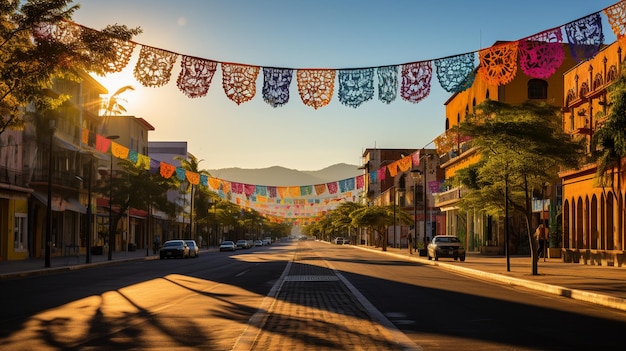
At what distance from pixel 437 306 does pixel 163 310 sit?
249 inches

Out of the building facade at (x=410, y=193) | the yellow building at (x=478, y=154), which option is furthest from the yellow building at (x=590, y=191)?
the building facade at (x=410, y=193)

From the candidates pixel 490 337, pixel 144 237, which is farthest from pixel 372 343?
pixel 144 237

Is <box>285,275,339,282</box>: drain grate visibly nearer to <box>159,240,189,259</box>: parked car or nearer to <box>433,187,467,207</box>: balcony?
<box>159,240,189,259</box>: parked car

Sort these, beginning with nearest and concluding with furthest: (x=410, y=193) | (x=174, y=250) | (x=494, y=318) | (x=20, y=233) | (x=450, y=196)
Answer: (x=494, y=318) < (x=20, y=233) < (x=174, y=250) < (x=450, y=196) < (x=410, y=193)

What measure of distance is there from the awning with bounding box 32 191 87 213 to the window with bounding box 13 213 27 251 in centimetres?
200

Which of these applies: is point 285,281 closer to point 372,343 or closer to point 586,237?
point 372,343

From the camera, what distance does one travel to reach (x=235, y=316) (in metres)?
15.6

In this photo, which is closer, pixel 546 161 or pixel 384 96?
pixel 384 96

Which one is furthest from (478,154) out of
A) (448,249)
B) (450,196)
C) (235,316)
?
(235,316)

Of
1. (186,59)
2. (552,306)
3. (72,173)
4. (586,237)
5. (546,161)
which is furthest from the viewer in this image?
(72,173)

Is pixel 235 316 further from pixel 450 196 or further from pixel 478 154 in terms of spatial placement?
pixel 450 196

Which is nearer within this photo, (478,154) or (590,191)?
(590,191)

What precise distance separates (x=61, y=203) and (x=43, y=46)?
34.8m

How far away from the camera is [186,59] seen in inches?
1069
